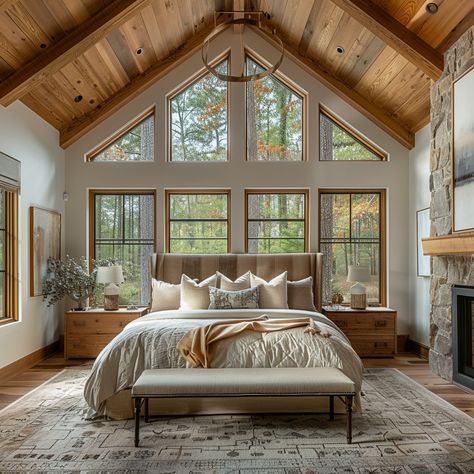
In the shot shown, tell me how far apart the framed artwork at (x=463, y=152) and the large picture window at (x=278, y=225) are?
239 centimetres

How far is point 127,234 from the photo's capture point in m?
7.06

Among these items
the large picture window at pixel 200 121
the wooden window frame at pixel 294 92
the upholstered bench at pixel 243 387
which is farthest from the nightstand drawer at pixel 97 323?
the upholstered bench at pixel 243 387

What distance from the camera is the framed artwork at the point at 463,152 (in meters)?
4.61

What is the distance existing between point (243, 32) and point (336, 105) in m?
1.58

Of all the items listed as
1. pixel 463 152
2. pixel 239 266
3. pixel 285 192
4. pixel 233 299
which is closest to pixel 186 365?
pixel 233 299

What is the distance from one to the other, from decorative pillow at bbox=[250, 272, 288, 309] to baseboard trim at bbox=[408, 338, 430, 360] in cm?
181

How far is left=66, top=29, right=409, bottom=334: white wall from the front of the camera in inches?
272

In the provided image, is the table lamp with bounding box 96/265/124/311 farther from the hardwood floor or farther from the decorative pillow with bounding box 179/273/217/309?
the decorative pillow with bounding box 179/273/217/309

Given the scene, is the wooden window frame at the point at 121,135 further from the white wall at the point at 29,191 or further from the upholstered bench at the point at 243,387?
the upholstered bench at the point at 243,387

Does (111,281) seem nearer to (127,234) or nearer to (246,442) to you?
(127,234)

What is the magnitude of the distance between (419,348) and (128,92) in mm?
4926

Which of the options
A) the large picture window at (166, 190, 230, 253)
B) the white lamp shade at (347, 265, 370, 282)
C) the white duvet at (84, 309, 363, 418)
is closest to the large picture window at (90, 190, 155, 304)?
the large picture window at (166, 190, 230, 253)

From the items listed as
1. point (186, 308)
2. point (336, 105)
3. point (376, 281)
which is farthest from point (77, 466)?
point (336, 105)

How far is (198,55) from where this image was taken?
6996 mm
